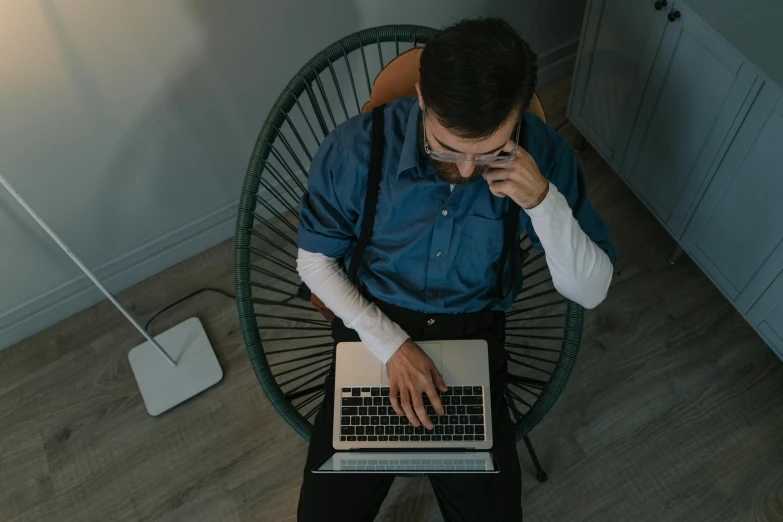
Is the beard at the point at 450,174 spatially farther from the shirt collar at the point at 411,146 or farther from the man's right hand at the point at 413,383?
the man's right hand at the point at 413,383

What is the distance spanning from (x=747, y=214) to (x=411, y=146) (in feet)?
2.92

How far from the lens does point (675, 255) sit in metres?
1.84

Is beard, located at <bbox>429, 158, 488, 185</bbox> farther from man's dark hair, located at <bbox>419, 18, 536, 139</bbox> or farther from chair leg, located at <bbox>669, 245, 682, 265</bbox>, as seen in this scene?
chair leg, located at <bbox>669, 245, 682, 265</bbox>

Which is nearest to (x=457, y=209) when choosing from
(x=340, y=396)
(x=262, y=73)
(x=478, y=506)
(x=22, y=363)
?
(x=340, y=396)

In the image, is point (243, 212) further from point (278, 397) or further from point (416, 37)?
point (416, 37)

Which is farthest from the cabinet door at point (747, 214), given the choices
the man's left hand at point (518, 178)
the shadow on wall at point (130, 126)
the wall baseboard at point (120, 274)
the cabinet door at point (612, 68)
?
the wall baseboard at point (120, 274)

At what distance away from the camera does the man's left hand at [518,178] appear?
1.00 m

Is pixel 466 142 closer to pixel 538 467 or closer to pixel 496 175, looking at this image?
pixel 496 175

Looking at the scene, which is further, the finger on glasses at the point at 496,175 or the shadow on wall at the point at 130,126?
the shadow on wall at the point at 130,126

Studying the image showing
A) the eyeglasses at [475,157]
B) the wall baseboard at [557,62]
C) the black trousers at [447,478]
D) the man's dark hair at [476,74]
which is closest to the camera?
the man's dark hair at [476,74]

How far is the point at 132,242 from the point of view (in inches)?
72.1

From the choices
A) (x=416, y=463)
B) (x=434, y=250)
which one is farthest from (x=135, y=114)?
(x=416, y=463)

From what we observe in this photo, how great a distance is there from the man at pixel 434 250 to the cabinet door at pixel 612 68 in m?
0.58

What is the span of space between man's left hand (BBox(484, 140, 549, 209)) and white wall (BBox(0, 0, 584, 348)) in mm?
766
